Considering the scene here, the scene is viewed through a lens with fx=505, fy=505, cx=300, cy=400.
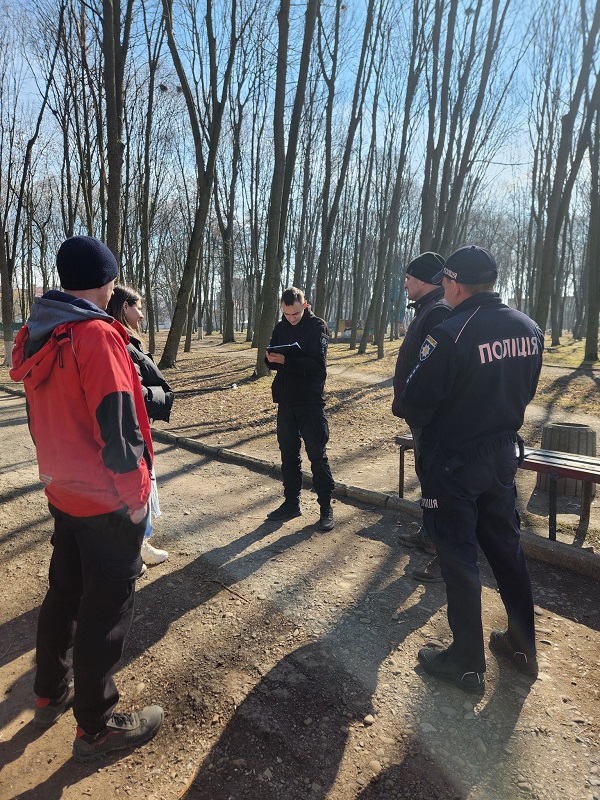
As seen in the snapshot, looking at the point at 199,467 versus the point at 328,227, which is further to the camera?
the point at 328,227

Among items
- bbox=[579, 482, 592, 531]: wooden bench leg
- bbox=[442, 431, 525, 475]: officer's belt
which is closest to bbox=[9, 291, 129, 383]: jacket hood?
bbox=[442, 431, 525, 475]: officer's belt

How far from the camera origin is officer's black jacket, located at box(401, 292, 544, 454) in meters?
2.44

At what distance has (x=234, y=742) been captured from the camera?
7.27 ft

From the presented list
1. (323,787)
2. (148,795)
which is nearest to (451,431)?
(323,787)

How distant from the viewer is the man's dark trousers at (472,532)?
2.48 meters

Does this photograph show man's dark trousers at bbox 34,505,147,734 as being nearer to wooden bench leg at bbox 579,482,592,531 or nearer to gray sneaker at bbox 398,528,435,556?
gray sneaker at bbox 398,528,435,556

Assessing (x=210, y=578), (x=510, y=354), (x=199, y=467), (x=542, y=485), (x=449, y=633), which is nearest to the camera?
(x=510, y=354)

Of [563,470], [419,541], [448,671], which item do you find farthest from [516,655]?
[563,470]

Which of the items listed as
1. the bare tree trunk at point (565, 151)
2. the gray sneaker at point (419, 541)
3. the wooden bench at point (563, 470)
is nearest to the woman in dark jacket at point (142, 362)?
the gray sneaker at point (419, 541)

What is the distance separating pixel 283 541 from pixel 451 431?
2.17m

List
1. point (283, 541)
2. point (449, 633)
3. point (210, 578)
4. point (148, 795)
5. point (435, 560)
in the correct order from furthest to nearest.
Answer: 1. point (283, 541)
2. point (435, 560)
3. point (210, 578)
4. point (449, 633)
5. point (148, 795)

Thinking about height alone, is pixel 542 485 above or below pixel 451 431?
below

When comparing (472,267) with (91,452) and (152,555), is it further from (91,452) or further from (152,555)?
(152,555)

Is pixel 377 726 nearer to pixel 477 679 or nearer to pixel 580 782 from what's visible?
pixel 477 679
